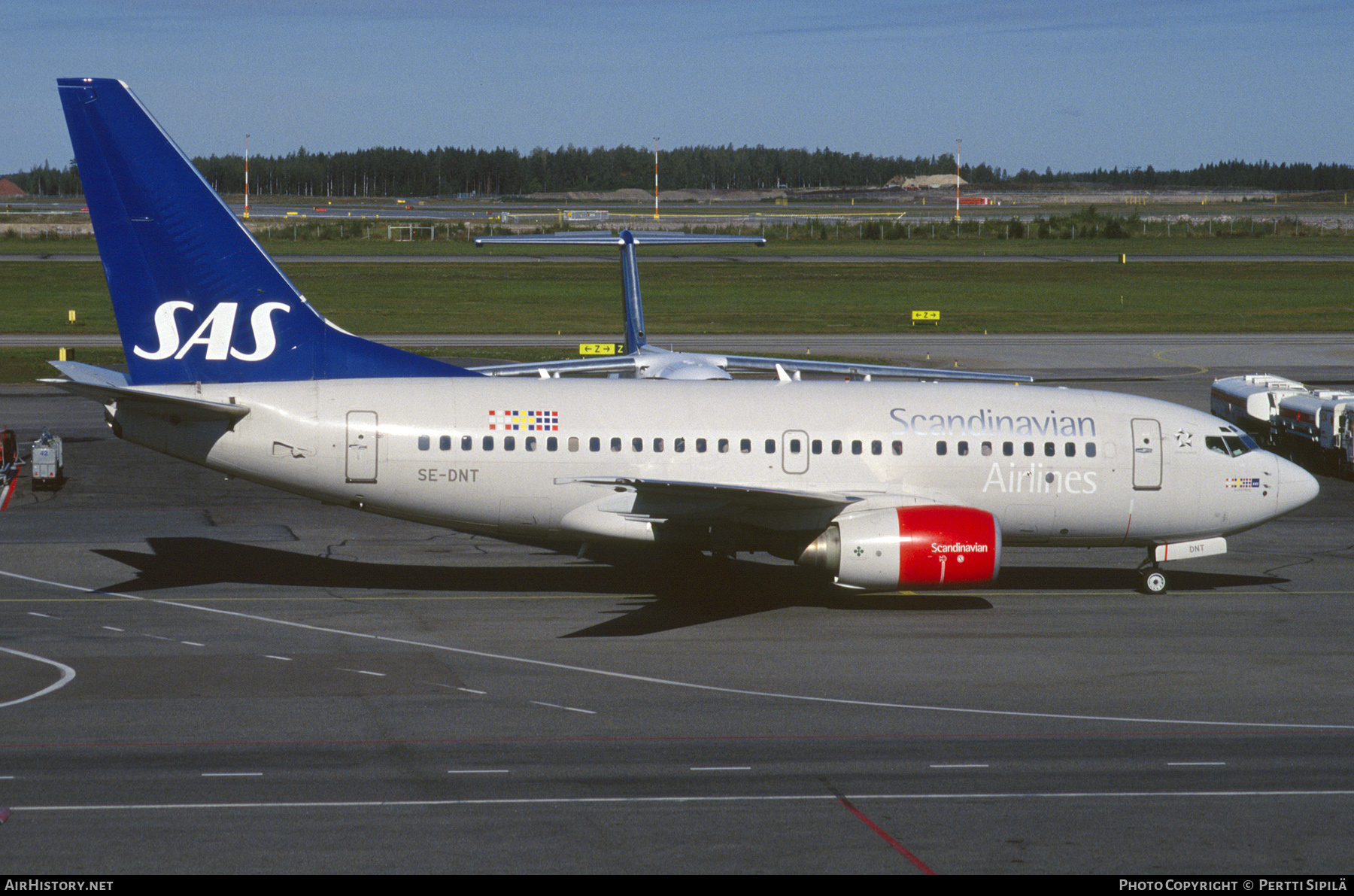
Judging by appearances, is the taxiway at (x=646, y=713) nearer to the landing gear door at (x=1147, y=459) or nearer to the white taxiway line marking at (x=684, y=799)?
the white taxiway line marking at (x=684, y=799)

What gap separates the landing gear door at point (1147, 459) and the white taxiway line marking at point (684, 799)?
431 inches

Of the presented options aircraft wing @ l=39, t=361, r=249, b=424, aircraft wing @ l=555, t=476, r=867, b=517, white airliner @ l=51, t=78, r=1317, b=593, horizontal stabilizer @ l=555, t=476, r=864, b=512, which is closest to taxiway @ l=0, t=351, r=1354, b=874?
white airliner @ l=51, t=78, r=1317, b=593

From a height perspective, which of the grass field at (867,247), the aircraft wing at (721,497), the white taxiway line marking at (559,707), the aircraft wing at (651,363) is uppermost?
the grass field at (867,247)

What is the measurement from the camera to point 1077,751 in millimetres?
18656

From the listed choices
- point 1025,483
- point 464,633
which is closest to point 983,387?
point 1025,483

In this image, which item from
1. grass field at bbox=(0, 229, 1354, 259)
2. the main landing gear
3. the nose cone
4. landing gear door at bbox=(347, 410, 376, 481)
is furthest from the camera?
grass field at bbox=(0, 229, 1354, 259)

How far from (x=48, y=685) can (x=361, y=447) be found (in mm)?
7268

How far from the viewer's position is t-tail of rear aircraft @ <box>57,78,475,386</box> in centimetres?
2544

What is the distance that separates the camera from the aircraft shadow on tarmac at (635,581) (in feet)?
89.2

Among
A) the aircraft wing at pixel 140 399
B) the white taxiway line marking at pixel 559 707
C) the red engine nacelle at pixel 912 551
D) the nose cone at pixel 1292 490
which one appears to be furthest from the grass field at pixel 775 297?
the white taxiway line marking at pixel 559 707

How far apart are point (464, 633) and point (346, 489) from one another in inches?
156

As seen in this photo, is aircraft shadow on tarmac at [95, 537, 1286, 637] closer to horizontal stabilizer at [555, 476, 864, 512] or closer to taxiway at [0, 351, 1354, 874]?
taxiway at [0, 351, 1354, 874]

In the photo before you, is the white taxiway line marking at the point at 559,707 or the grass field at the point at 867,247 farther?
the grass field at the point at 867,247

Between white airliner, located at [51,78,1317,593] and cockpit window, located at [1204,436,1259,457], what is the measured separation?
0.24ft
